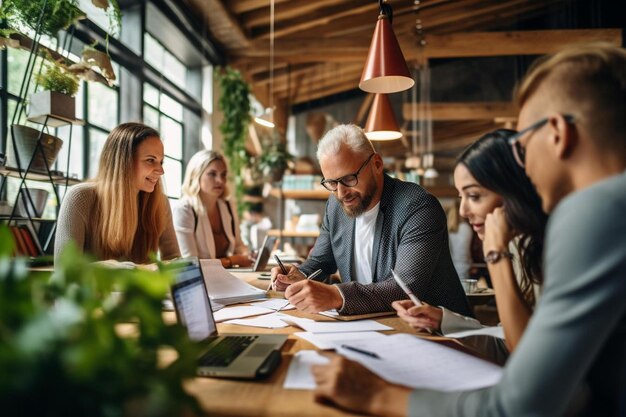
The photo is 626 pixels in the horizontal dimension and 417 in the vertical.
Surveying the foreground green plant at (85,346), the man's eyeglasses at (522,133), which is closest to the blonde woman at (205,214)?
the man's eyeglasses at (522,133)

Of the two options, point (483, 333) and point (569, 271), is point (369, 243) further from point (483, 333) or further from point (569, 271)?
point (569, 271)

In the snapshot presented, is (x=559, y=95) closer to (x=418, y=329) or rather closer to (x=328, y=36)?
(x=418, y=329)

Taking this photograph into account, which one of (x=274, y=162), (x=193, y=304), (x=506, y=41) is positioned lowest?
(x=193, y=304)

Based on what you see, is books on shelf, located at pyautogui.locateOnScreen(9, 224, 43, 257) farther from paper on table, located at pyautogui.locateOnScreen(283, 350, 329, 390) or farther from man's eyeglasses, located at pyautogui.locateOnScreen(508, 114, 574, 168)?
man's eyeglasses, located at pyautogui.locateOnScreen(508, 114, 574, 168)

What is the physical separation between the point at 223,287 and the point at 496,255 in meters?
1.04

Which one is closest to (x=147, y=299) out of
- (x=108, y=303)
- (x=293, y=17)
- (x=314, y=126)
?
(x=108, y=303)

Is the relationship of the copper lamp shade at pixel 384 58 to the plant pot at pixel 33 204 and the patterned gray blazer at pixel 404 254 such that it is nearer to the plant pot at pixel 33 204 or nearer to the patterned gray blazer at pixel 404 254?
the patterned gray blazer at pixel 404 254

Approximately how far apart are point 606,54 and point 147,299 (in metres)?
0.86

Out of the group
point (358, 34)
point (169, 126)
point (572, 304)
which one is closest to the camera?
point (572, 304)

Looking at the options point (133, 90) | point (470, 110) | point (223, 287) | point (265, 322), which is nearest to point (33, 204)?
point (223, 287)

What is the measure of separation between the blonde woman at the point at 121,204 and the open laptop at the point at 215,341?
1.04 m

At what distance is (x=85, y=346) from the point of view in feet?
1.62

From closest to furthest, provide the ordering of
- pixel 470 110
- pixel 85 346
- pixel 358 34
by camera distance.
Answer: pixel 85 346
pixel 358 34
pixel 470 110

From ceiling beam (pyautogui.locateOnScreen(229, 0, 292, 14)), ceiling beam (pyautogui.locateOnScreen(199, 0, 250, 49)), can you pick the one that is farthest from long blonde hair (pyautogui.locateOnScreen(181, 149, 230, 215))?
ceiling beam (pyautogui.locateOnScreen(229, 0, 292, 14))
